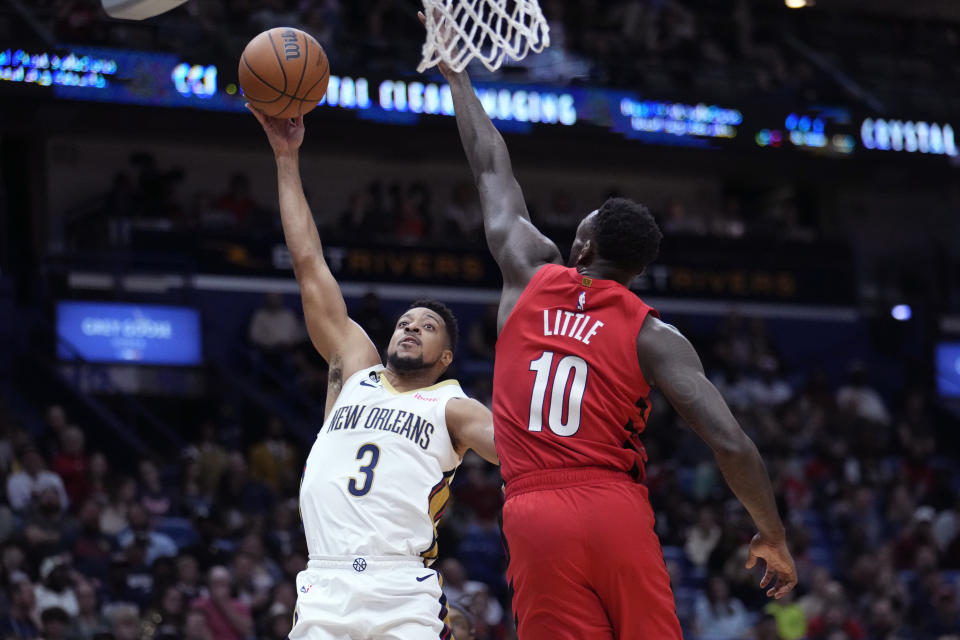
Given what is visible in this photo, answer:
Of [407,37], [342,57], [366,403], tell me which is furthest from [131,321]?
[366,403]

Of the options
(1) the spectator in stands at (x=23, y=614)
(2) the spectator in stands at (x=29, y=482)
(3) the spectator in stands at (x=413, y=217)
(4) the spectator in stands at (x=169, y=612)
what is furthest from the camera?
(3) the spectator in stands at (x=413, y=217)

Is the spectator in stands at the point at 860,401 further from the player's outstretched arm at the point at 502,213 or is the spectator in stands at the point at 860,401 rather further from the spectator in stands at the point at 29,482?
the player's outstretched arm at the point at 502,213

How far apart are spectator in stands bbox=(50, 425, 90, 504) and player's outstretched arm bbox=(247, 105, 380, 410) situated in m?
6.74

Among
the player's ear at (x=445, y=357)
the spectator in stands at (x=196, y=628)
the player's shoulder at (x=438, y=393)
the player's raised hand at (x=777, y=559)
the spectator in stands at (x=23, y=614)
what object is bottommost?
the spectator in stands at (x=196, y=628)

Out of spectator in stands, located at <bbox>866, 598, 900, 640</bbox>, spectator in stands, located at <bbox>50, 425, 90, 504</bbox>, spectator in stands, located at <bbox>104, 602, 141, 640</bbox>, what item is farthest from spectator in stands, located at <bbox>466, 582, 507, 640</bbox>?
spectator in stands, located at <bbox>866, 598, 900, 640</bbox>

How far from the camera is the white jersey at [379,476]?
16.8ft

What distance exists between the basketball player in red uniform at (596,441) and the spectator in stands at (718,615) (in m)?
8.13

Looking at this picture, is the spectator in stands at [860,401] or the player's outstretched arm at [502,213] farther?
the spectator in stands at [860,401]

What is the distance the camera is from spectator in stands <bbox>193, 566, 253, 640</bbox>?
9977 mm

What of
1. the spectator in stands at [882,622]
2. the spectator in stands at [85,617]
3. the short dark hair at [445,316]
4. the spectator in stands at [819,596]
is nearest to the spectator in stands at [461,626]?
the short dark hair at [445,316]

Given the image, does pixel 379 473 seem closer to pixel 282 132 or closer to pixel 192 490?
pixel 282 132

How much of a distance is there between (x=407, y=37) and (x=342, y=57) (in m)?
1.53

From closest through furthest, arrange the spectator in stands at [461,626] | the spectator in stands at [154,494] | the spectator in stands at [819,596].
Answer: the spectator in stands at [461,626] < the spectator in stands at [154,494] < the spectator in stands at [819,596]

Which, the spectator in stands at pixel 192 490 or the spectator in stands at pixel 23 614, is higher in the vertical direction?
the spectator in stands at pixel 192 490
